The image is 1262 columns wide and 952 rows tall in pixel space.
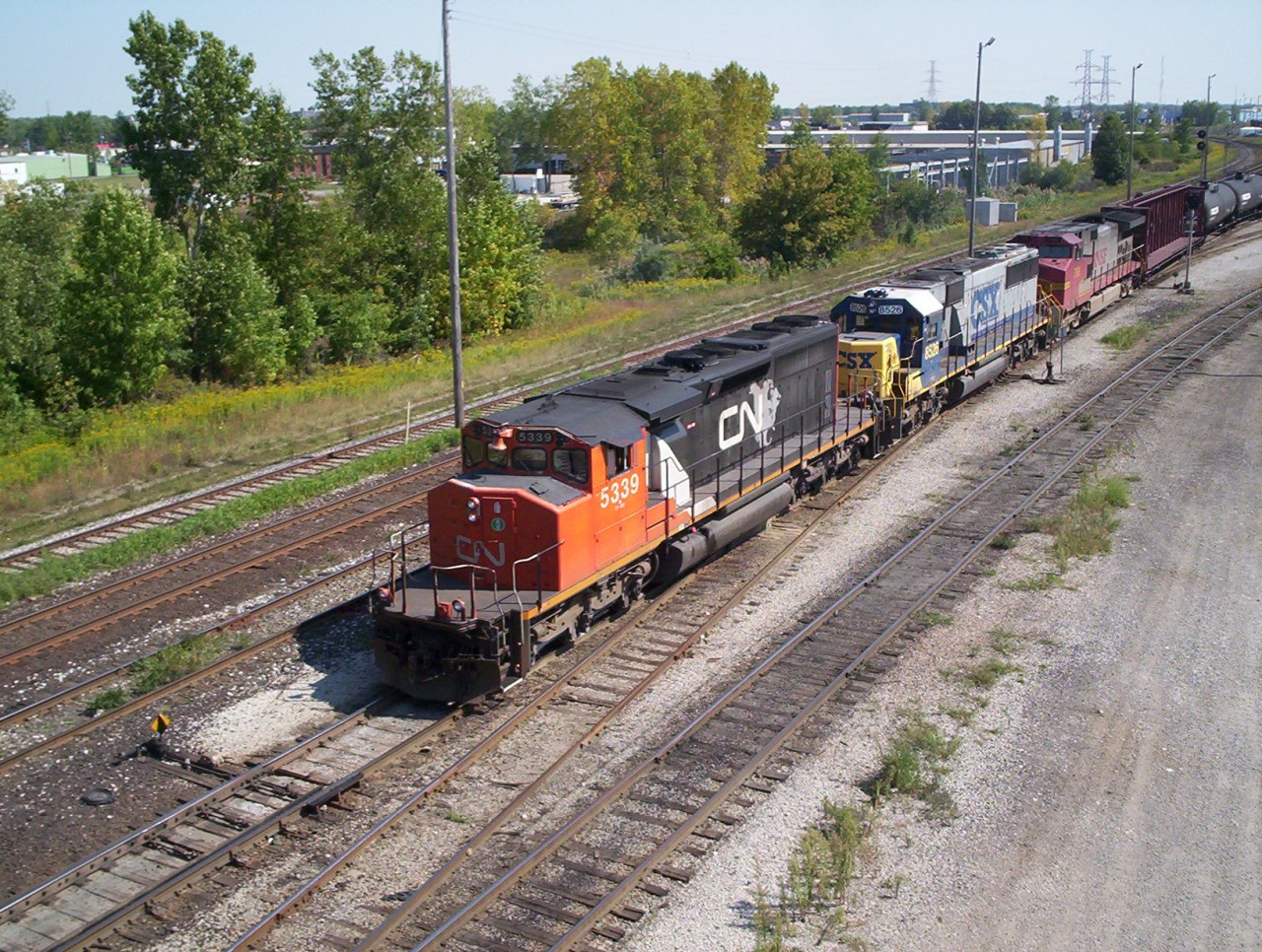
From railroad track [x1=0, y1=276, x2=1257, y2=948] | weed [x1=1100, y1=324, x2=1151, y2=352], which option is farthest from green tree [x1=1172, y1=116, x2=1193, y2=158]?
railroad track [x1=0, y1=276, x2=1257, y2=948]

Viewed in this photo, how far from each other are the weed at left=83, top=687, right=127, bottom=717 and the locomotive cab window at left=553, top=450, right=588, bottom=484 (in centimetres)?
524

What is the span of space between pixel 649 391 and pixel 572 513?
2781 mm

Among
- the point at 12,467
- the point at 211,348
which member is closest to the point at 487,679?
the point at 12,467

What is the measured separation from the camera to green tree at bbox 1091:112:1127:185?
72875 mm

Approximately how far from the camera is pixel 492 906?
28.2ft

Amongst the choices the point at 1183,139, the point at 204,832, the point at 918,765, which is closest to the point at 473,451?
the point at 204,832

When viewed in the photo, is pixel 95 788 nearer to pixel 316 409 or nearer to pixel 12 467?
pixel 12 467

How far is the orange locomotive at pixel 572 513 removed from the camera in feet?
38.3

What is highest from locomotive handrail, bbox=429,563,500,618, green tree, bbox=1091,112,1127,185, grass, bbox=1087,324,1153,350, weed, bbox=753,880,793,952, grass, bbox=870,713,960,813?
green tree, bbox=1091,112,1127,185

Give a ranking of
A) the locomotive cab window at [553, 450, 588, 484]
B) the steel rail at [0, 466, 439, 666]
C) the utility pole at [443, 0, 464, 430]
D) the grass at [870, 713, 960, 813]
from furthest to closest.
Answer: the utility pole at [443, 0, 464, 430] < the steel rail at [0, 466, 439, 666] < the locomotive cab window at [553, 450, 588, 484] < the grass at [870, 713, 960, 813]

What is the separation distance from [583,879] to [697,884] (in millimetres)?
896

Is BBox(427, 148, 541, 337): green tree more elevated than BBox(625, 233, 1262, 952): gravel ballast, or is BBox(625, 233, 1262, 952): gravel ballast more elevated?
BBox(427, 148, 541, 337): green tree

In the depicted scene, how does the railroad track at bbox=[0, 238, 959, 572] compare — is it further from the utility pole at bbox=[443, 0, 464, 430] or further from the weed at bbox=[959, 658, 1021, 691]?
the weed at bbox=[959, 658, 1021, 691]

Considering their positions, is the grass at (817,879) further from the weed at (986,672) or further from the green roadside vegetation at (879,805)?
the weed at (986,672)
